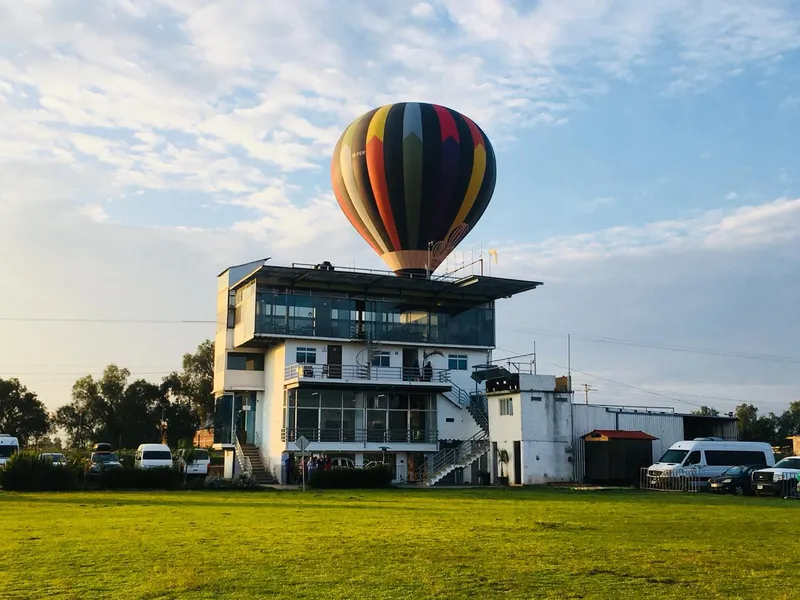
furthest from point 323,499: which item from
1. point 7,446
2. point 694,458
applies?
point 7,446

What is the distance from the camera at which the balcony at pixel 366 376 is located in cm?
4944

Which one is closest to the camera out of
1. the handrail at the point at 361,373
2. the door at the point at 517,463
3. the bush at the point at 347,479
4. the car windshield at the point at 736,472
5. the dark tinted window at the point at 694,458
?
the car windshield at the point at 736,472

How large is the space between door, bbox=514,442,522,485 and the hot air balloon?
14.3 meters

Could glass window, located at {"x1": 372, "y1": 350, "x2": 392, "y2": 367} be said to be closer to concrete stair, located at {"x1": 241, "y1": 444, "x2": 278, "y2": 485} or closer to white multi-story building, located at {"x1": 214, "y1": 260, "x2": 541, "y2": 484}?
white multi-story building, located at {"x1": 214, "y1": 260, "x2": 541, "y2": 484}

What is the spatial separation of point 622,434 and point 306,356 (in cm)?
1849

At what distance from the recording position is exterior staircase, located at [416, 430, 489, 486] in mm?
49031

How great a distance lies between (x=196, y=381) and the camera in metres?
107

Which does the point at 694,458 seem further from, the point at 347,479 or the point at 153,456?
the point at 153,456

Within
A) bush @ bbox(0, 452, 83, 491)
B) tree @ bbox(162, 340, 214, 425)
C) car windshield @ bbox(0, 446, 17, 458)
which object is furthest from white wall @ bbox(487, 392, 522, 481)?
tree @ bbox(162, 340, 214, 425)

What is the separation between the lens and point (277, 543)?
608 inches

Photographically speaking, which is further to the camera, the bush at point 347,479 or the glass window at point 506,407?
the glass window at point 506,407

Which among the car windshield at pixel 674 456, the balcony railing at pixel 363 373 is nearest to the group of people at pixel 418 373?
the balcony railing at pixel 363 373

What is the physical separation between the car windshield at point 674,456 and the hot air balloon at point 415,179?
68.2 feet

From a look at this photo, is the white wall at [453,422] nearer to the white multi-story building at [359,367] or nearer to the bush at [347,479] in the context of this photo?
the white multi-story building at [359,367]
